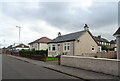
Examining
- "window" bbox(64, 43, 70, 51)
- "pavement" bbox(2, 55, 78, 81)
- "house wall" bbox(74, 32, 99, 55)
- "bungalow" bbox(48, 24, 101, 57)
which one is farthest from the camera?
"window" bbox(64, 43, 70, 51)

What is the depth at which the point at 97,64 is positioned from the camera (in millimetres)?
Result: 12188

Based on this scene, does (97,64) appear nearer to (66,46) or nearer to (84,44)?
(84,44)

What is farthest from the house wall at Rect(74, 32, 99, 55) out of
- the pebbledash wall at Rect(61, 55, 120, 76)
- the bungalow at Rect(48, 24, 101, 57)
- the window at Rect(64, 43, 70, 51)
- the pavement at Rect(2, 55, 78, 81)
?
the pavement at Rect(2, 55, 78, 81)

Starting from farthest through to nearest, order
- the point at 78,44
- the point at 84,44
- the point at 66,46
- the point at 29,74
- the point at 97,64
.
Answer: the point at 66,46, the point at 84,44, the point at 78,44, the point at 97,64, the point at 29,74

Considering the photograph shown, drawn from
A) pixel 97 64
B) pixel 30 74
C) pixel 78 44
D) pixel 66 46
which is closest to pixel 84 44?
pixel 78 44

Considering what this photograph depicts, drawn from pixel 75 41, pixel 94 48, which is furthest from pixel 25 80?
pixel 94 48

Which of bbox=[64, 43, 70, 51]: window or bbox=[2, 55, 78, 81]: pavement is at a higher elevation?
bbox=[64, 43, 70, 51]: window

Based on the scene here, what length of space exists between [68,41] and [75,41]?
1.95 metres

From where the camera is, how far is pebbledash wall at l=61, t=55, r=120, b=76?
1056 cm

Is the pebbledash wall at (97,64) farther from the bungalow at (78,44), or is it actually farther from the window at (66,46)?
the window at (66,46)

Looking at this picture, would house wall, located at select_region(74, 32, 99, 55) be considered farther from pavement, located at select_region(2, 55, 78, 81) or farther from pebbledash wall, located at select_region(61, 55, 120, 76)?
pavement, located at select_region(2, 55, 78, 81)

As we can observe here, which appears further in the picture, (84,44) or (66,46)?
(66,46)

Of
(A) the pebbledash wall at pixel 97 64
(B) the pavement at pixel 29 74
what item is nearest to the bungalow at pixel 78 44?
(A) the pebbledash wall at pixel 97 64

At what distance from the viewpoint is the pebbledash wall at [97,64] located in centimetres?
1056
